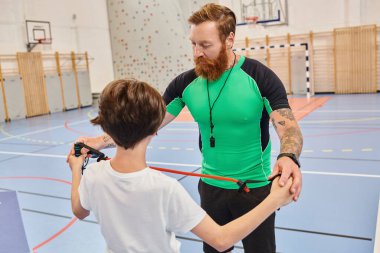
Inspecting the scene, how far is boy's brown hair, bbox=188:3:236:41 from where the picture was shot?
5.86 feet

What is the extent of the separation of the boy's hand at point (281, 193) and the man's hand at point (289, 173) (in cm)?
1

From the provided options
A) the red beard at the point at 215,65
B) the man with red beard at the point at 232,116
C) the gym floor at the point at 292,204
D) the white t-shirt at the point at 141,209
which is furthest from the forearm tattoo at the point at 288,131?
the gym floor at the point at 292,204

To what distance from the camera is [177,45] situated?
14.8 m

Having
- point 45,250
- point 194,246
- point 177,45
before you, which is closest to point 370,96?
point 177,45

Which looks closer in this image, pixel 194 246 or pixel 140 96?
pixel 140 96

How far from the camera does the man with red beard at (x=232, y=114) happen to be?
5.86ft

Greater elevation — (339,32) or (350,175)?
(339,32)

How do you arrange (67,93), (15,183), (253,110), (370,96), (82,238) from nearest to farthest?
(253,110) < (82,238) < (15,183) < (370,96) < (67,93)

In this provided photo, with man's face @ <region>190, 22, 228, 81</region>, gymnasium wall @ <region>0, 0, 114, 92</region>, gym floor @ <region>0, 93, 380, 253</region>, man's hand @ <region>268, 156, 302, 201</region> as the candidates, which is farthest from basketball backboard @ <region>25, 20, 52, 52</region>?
man's hand @ <region>268, 156, 302, 201</region>

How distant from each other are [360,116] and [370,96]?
149 inches

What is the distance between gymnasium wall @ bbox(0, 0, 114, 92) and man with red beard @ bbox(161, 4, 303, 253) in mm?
11305

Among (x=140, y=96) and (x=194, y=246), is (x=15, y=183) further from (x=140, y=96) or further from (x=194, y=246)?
(x=140, y=96)

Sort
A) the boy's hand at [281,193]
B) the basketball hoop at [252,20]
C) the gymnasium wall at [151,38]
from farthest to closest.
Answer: the gymnasium wall at [151,38] → the basketball hoop at [252,20] → the boy's hand at [281,193]

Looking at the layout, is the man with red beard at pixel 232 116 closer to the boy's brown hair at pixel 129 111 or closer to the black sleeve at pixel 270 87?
the black sleeve at pixel 270 87
